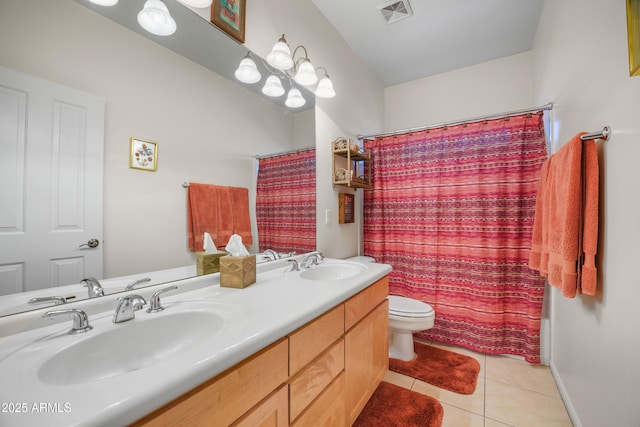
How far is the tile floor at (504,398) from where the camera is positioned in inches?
54.2

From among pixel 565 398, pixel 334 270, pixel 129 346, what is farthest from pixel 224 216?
pixel 565 398

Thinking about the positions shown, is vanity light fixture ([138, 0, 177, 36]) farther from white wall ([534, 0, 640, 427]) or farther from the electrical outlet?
white wall ([534, 0, 640, 427])

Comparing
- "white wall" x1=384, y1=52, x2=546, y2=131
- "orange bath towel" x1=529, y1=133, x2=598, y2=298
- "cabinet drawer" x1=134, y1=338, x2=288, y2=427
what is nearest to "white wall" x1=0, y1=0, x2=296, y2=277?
"cabinet drawer" x1=134, y1=338, x2=288, y2=427

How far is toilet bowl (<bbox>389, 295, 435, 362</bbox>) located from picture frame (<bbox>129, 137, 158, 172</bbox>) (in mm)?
1696

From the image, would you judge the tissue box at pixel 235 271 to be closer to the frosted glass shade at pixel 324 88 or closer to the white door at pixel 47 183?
the white door at pixel 47 183

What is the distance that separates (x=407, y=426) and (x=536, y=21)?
292cm

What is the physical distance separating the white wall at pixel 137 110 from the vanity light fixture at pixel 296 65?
33 cm

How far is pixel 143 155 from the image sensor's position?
98 cm

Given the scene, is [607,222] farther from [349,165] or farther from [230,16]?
[230,16]

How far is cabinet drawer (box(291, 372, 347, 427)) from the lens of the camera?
3.00 feet

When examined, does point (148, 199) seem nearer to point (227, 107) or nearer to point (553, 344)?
point (227, 107)

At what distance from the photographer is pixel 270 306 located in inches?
36.6

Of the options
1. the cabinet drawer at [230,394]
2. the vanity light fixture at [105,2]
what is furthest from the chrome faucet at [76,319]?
the vanity light fixture at [105,2]

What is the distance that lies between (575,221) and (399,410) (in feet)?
4.24
